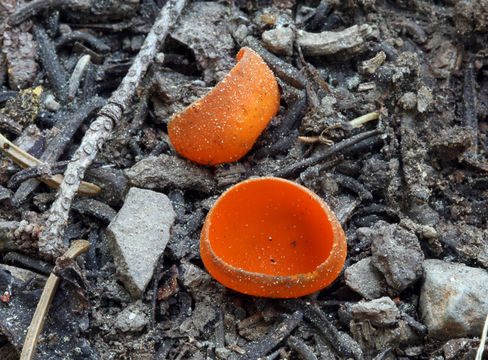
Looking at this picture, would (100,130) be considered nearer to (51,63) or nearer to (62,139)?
(62,139)

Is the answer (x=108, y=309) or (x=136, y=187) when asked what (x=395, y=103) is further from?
(x=108, y=309)

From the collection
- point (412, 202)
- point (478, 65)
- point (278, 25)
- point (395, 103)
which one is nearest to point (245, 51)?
point (278, 25)

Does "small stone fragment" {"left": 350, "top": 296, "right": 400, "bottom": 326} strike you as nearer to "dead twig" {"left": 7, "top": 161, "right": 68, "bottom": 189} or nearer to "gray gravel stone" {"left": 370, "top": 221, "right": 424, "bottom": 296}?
"gray gravel stone" {"left": 370, "top": 221, "right": 424, "bottom": 296}

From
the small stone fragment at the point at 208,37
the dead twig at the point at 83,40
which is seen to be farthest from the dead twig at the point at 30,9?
the small stone fragment at the point at 208,37

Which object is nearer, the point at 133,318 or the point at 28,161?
the point at 133,318

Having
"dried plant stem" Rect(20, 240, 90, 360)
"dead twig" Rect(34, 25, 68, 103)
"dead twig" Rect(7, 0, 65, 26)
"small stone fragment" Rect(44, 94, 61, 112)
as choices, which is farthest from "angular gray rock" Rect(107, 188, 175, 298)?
"dead twig" Rect(7, 0, 65, 26)

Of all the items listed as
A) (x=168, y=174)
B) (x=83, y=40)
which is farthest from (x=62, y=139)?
(x=83, y=40)
